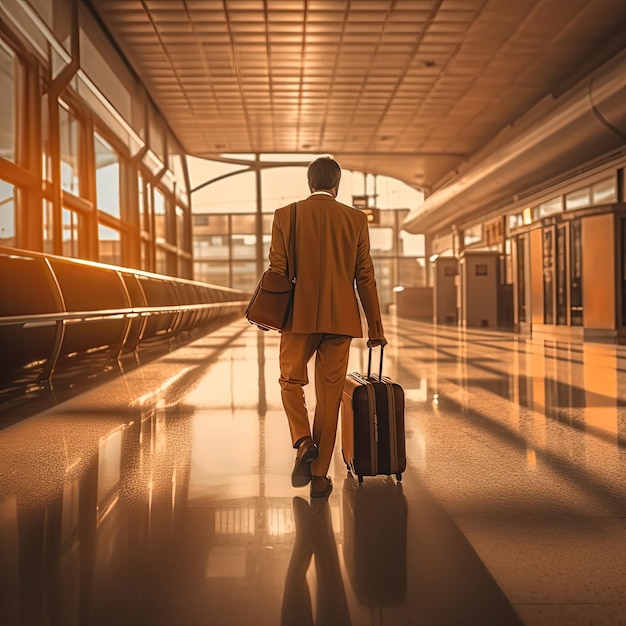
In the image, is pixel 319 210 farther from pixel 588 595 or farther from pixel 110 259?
pixel 110 259

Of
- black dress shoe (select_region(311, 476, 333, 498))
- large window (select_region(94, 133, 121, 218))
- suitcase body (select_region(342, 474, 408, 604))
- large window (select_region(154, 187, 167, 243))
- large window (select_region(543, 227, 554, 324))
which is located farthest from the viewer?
large window (select_region(154, 187, 167, 243))

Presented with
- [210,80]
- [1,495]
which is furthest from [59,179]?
[1,495]

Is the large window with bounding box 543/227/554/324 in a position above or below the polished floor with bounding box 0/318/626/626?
above

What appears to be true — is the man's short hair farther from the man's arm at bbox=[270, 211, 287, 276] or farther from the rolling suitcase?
the rolling suitcase

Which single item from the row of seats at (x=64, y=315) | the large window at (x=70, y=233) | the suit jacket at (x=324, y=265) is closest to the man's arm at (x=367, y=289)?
the suit jacket at (x=324, y=265)

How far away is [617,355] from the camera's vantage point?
10188 mm

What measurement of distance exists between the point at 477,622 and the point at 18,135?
36.9 feet

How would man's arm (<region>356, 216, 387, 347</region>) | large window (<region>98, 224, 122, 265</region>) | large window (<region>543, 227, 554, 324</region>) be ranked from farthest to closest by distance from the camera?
large window (<region>98, 224, 122, 265</region>) < large window (<region>543, 227, 554, 324</region>) < man's arm (<region>356, 216, 387, 347</region>)

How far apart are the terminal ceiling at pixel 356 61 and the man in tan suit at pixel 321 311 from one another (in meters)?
11.0

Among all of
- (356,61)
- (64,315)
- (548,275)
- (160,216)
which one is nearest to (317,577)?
(64,315)

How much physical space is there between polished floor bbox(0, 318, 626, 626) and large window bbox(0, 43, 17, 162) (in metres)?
6.94

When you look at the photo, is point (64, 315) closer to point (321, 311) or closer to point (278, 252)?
point (278, 252)

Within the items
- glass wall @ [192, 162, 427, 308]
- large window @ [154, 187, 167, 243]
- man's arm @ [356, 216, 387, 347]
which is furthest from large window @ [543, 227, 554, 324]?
glass wall @ [192, 162, 427, 308]

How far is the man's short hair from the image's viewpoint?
3.27 meters
